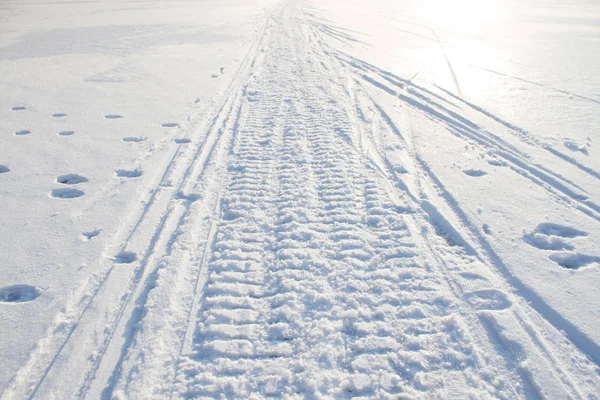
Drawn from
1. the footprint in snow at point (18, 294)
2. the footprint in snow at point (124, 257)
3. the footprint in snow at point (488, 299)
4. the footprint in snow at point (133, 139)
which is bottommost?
the footprint in snow at point (18, 294)

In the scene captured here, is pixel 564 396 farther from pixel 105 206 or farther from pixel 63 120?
pixel 63 120

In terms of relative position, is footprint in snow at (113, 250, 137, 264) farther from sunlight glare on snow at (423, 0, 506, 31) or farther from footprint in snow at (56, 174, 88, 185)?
sunlight glare on snow at (423, 0, 506, 31)

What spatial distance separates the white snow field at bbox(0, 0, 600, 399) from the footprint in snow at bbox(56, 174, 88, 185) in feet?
0.13

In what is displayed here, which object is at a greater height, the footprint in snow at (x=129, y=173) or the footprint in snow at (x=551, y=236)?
the footprint in snow at (x=129, y=173)

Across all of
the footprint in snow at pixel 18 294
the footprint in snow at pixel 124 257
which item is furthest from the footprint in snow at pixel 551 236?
the footprint in snow at pixel 18 294

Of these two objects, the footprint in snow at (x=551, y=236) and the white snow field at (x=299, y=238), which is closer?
the white snow field at (x=299, y=238)

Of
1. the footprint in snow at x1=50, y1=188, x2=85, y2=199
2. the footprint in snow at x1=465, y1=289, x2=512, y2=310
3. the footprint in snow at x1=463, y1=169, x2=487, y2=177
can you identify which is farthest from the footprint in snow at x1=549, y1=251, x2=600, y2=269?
the footprint in snow at x1=50, y1=188, x2=85, y2=199

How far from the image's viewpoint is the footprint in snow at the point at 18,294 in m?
2.74

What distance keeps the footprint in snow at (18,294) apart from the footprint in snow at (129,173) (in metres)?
1.76

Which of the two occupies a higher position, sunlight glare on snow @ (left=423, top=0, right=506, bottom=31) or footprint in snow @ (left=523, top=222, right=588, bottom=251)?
sunlight glare on snow @ (left=423, top=0, right=506, bottom=31)

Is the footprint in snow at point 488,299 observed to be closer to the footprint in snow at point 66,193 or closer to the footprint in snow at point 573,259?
the footprint in snow at point 573,259

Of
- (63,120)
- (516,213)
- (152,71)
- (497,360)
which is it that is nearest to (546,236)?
(516,213)

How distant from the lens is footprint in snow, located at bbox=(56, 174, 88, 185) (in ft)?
13.8

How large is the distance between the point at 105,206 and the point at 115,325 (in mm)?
1599
